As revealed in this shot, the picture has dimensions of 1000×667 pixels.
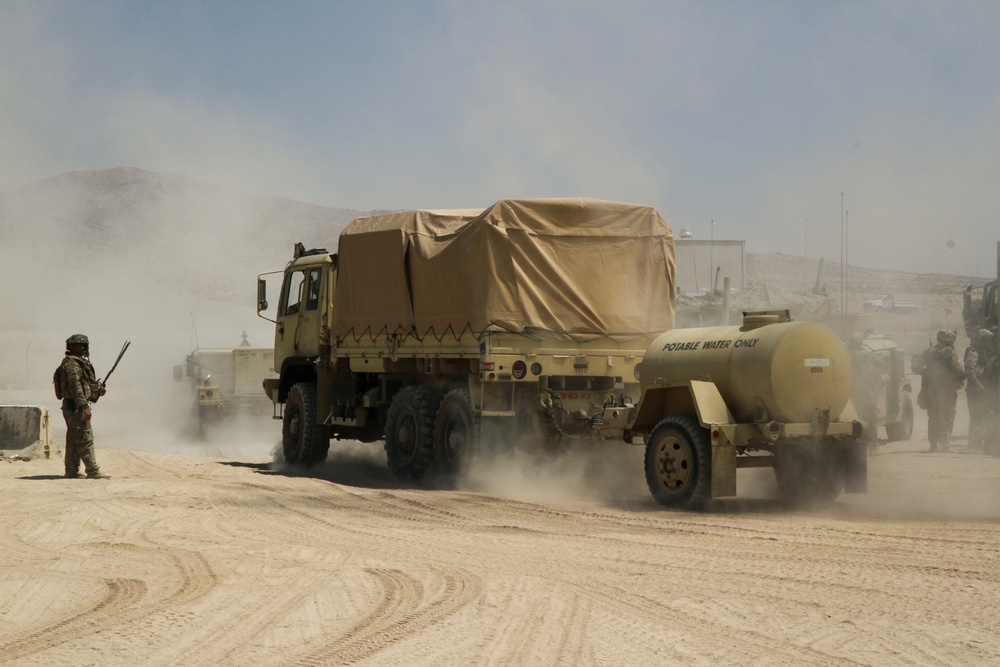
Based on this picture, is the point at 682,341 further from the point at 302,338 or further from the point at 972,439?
the point at 972,439

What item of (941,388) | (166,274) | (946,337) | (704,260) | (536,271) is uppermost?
(166,274)

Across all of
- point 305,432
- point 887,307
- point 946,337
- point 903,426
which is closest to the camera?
point 305,432

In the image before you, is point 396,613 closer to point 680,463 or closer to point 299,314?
point 680,463

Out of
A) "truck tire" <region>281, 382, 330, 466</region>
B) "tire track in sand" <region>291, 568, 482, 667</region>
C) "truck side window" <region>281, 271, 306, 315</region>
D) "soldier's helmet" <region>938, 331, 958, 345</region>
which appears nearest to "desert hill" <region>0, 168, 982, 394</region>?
"soldier's helmet" <region>938, 331, 958, 345</region>

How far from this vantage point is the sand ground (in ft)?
21.1

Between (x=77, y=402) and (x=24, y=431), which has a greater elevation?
(x=77, y=402)

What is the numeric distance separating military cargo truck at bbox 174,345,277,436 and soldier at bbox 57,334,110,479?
9.92 metres

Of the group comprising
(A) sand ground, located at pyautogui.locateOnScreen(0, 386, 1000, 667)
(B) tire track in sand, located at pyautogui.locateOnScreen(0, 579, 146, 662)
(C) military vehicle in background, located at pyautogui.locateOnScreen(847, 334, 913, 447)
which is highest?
(C) military vehicle in background, located at pyautogui.locateOnScreen(847, 334, 913, 447)

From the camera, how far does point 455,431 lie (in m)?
15.3

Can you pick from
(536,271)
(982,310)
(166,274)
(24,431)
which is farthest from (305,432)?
(166,274)

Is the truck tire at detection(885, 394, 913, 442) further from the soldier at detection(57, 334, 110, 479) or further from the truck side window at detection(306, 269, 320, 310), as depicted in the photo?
the soldier at detection(57, 334, 110, 479)

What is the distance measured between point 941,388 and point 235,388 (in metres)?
14.5

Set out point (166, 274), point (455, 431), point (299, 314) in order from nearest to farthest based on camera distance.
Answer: point (455, 431) → point (299, 314) → point (166, 274)

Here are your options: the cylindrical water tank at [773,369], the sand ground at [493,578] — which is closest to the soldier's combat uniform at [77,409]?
the sand ground at [493,578]
